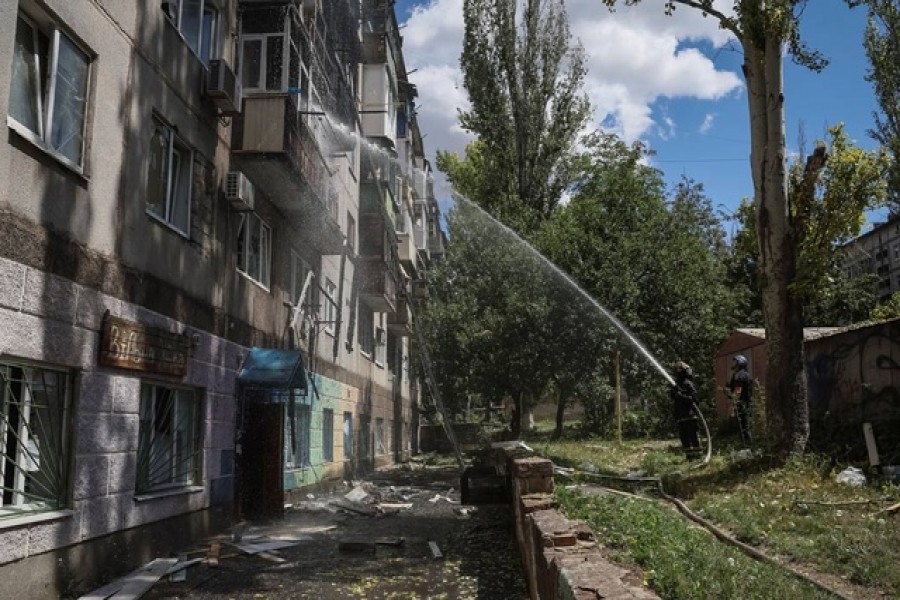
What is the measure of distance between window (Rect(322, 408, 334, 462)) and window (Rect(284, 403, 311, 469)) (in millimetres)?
1539

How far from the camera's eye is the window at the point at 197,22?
9.14m

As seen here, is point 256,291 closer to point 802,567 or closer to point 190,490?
point 190,490

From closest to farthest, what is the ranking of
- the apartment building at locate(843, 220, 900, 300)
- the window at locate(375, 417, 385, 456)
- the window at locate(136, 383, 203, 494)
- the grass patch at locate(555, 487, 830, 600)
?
1. the grass patch at locate(555, 487, 830, 600)
2. the window at locate(136, 383, 203, 494)
3. the window at locate(375, 417, 385, 456)
4. the apartment building at locate(843, 220, 900, 300)

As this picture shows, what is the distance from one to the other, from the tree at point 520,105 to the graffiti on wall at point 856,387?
12970 mm

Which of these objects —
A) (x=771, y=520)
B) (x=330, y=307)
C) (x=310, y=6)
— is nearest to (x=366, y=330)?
(x=330, y=307)

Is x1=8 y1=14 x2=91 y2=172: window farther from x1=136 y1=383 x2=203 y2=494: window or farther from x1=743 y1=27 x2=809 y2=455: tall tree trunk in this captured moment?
x1=743 y1=27 x2=809 y2=455: tall tree trunk

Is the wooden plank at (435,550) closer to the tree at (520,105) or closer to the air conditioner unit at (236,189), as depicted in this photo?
A: the air conditioner unit at (236,189)

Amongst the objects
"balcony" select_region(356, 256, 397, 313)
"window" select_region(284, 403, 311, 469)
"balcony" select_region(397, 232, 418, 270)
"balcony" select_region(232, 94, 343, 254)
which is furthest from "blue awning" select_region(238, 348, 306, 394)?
"balcony" select_region(397, 232, 418, 270)

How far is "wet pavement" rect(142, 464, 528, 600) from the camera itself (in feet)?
22.0

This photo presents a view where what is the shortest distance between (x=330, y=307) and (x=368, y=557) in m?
9.63

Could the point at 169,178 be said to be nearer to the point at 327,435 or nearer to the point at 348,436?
the point at 327,435

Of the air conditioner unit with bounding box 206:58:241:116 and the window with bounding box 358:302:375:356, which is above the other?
the air conditioner unit with bounding box 206:58:241:116

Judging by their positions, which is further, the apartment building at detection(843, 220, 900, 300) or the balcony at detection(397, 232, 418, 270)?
the apartment building at detection(843, 220, 900, 300)

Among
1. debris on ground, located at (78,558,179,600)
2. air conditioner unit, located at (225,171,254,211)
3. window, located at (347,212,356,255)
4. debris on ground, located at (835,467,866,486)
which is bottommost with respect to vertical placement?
debris on ground, located at (78,558,179,600)
